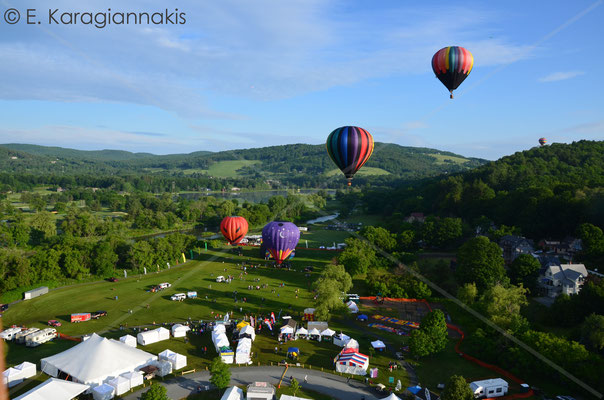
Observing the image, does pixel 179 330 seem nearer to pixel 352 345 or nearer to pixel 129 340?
pixel 129 340

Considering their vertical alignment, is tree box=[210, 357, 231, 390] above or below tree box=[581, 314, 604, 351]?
below

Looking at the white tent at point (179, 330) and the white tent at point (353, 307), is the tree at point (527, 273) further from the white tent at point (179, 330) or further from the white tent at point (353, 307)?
the white tent at point (179, 330)

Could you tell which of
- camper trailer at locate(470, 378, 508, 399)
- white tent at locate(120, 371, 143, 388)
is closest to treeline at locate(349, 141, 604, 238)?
camper trailer at locate(470, 378, 508, 399)

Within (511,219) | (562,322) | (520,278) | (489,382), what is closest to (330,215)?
(511,219)

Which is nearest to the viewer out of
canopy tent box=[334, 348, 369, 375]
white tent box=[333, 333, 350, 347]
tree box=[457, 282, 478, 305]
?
canopy tent box=[334, 348, 369, 375]

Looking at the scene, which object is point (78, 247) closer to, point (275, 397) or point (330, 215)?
point (275, 397)

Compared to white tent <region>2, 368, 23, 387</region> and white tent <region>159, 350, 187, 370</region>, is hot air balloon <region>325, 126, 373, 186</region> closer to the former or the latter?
white tent <region>159, 350, 187, 370</region>

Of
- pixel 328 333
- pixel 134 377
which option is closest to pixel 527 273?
pixel 328 333
